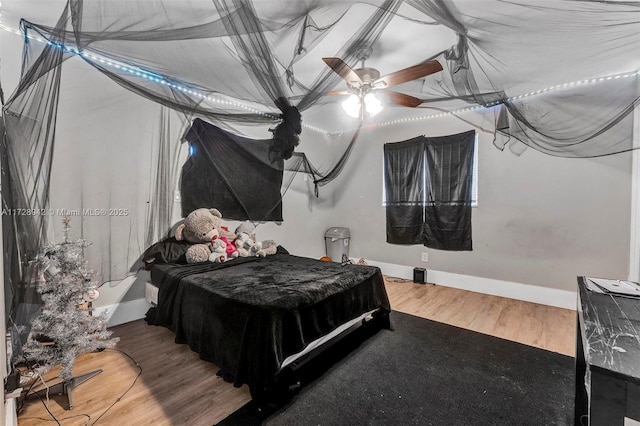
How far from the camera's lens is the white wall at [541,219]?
8.89 feet

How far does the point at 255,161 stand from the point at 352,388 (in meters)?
2.48

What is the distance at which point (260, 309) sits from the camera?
151 centimetres

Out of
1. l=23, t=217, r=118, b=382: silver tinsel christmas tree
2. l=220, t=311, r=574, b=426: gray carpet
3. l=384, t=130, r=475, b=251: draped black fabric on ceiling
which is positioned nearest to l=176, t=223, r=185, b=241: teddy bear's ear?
l=23, t=217, r=118, b=382: silver tinsel christmas tree

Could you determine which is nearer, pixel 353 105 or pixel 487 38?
pixel 487 38

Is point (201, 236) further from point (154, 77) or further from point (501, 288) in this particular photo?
point (501, 288)

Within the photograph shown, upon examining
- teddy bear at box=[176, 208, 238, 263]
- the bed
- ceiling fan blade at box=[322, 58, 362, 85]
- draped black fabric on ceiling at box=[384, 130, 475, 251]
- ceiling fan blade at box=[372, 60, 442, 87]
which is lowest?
the bed

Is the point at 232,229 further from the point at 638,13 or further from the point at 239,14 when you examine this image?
the point at 638,13

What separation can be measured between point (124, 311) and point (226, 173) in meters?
1.73

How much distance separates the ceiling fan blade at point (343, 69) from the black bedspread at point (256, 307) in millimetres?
1612

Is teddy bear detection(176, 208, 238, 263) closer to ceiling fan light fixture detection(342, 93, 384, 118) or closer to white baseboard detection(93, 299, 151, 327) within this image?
white baseboard detection(93, 299, 151, 327)

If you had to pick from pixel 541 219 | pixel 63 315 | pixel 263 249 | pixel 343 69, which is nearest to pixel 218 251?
pixel 263 249

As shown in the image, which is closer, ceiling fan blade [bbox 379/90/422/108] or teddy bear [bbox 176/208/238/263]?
ceiling fan blade [bbox 379/90/422/108]

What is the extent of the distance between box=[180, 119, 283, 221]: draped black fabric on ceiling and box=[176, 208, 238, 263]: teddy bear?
12.2 inches

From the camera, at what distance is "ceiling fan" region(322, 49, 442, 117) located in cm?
190
